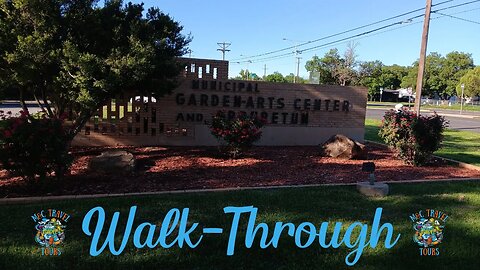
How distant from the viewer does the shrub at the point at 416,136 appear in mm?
8539

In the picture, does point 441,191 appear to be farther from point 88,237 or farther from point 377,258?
point 88,237

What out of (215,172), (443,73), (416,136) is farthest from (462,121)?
(443,73)

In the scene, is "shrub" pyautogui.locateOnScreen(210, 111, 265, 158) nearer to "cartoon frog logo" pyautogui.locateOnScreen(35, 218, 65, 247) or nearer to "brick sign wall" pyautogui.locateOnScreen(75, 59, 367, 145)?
"brick sign wall" pyautogui.locateOnScreen(75, 59, 367, 145)

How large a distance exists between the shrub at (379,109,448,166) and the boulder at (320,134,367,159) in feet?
2.47

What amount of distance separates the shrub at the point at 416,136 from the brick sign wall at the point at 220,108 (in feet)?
10.0

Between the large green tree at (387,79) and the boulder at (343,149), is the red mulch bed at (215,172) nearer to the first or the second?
the boulder at (343,149)

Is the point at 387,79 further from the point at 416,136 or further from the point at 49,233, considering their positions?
the point at 49,233

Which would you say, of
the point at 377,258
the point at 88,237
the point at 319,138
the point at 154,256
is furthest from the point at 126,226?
the point at 319,138

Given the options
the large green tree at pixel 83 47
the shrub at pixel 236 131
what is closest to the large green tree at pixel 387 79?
the shrub at pixel 236 131

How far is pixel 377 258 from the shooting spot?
12.5 ft

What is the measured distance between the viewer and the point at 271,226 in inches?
174

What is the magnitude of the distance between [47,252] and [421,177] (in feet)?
21.2

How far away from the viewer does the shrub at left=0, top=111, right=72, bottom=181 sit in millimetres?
5430

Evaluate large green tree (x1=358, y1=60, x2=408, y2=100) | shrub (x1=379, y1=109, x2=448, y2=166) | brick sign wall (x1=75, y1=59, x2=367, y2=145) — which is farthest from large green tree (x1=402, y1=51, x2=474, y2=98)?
shrub (x1=379, y1=109, x2=448, y2=166)
